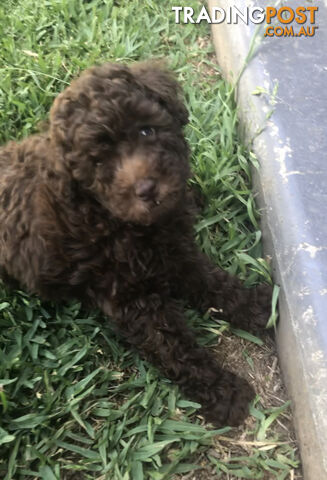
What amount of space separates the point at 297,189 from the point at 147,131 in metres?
0.97

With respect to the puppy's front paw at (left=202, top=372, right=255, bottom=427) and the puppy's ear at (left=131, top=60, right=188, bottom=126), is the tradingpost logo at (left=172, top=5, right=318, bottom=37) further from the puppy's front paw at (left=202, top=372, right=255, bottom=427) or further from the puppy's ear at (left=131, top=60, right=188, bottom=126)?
the puppy's front paw at (left=202, top=372, right=255, bottom=427)

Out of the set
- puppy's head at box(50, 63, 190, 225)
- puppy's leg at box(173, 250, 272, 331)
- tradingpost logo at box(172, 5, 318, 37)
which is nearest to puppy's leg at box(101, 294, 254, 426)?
puppy's leg at box(173, 250, 272, 331)

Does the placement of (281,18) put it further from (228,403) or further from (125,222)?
(228,403)

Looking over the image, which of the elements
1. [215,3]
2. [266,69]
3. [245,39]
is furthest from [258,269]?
[215,3]

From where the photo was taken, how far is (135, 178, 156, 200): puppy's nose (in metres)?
1.98

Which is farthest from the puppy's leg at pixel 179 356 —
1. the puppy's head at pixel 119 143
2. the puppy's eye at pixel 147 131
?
the puppy's eye at pixel 147 131

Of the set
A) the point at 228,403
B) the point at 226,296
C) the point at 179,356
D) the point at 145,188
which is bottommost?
the point at 228,403

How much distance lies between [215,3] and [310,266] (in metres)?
2.80

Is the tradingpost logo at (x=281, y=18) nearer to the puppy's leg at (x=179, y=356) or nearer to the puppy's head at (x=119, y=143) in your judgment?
the puppy's head at (x=119, y=143)

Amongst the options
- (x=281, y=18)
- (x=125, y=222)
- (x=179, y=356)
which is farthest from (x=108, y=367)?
(x=281, y=18)

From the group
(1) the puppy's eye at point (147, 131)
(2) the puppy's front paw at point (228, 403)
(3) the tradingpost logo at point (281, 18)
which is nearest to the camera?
(1) the puppy's eye at point (147, 131)

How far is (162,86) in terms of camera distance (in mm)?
2152

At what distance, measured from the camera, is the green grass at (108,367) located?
7.48 feet

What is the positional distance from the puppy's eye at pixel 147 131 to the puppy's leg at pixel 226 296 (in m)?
0.85
